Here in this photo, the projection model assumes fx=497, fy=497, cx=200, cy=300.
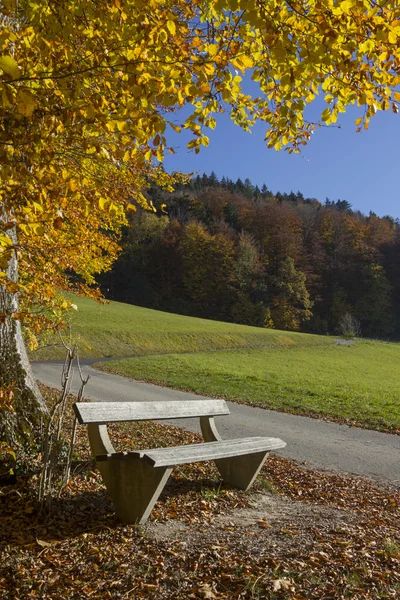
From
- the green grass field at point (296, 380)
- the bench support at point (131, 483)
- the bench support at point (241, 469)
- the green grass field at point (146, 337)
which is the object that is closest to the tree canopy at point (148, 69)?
the bench support at point (131, 483)

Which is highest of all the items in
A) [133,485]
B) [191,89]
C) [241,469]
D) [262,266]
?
[262,266]

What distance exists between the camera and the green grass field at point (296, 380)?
12.6m

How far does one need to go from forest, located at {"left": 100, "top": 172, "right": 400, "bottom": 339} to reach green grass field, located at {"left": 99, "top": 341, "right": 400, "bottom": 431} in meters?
34.4

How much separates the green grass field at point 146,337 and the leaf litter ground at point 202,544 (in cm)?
2029

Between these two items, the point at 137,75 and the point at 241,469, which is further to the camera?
the point at 241,469

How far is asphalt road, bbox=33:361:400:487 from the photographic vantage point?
7.42 metres

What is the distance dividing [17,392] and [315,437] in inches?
238

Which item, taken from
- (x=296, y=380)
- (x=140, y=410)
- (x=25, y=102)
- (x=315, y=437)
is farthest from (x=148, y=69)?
(x=296, y=380)

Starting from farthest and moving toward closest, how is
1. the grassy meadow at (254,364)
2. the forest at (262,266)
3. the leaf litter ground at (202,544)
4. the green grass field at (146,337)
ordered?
1. the forest at (262,266)
2. the green grass field at (146,337)
3. the grassy meadow at (254,364)
4. the leaf litter ground at (202,544)

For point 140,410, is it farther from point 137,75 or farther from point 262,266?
point 262,266

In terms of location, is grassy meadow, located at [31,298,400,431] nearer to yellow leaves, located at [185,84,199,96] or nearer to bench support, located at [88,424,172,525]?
bench support, located at [88,424,172,525]

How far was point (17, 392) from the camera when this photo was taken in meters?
5.20

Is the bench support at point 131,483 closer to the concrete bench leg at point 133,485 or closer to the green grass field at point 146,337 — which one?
the concrete bench leg at point 133,485

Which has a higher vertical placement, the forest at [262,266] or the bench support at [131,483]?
the forest at [262,266]
